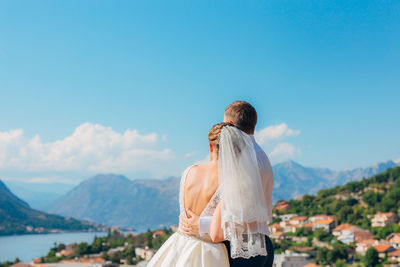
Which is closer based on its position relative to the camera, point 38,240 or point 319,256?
point 319,256

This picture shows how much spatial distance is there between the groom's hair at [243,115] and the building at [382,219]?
54.3m

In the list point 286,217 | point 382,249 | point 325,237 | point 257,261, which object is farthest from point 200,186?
point 286,217

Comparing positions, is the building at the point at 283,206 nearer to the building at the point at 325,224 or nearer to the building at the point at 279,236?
the building at the point at 325,224

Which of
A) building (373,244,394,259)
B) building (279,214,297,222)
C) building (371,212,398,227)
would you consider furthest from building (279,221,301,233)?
building (373,244,394,259)

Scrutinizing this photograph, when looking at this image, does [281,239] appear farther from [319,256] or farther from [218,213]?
[218,213]

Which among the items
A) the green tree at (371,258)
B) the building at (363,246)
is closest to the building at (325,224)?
the building at (363,246)

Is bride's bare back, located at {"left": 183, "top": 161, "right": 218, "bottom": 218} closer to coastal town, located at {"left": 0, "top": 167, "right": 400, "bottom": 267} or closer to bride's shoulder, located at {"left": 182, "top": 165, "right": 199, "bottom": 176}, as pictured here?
bride's shoulder, located at {"left": 182, "top": 165, "right": 199, "bottom": 176}

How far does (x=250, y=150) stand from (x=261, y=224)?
0.33 meters

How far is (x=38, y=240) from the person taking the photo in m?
108

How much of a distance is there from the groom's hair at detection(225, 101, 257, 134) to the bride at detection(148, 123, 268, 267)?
0.05 meters

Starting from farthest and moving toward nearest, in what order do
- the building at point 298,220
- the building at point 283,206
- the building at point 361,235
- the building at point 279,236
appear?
the building at point 283,206 < the building at point 298,220 < the building at point 279,236 < the building at point 361,235

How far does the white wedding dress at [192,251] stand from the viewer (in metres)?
2.20

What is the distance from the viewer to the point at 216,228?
2.12 m

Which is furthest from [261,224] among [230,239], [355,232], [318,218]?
[318,218]
